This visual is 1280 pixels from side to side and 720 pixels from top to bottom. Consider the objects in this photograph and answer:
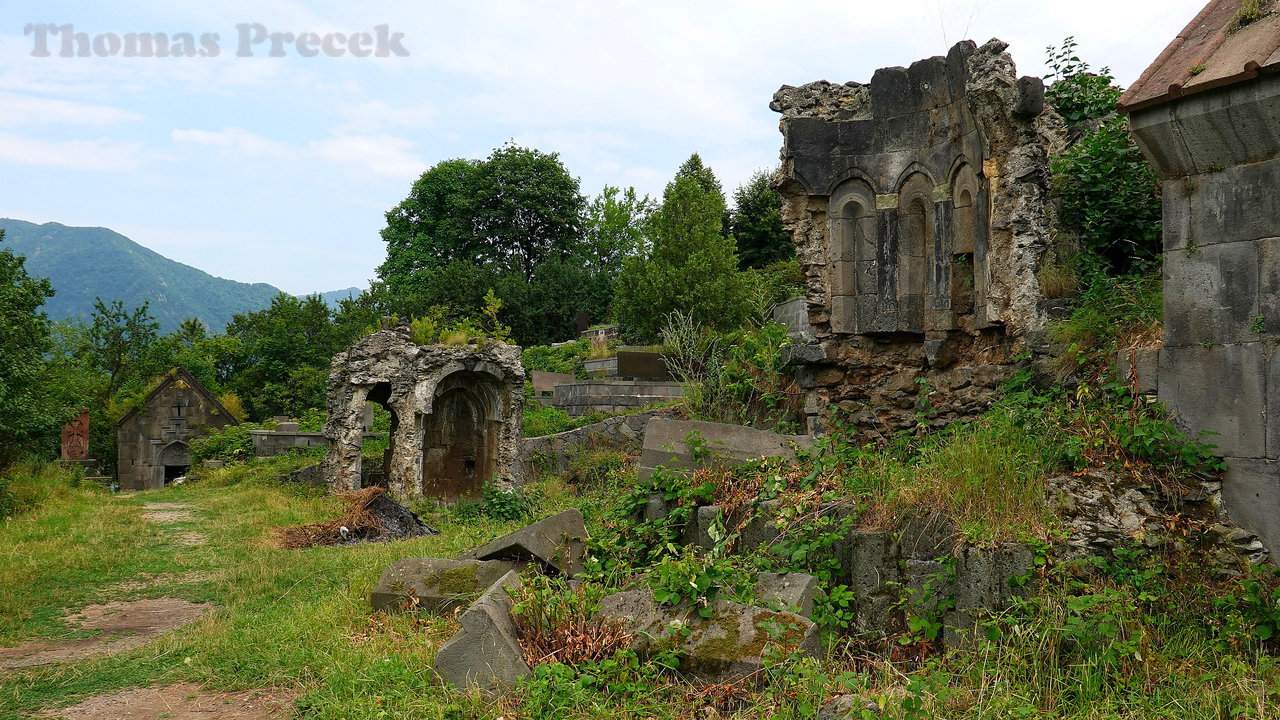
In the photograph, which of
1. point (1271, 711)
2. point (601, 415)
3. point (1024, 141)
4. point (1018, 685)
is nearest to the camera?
point (1271, 711)

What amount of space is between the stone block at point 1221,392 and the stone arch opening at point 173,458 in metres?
24.4

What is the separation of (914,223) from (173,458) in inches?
871

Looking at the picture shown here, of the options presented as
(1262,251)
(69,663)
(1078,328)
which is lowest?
(69,663)

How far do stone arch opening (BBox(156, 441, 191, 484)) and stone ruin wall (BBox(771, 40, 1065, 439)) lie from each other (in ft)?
66.6

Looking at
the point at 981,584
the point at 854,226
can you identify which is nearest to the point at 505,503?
the point at 854,226

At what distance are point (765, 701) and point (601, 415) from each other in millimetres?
13743

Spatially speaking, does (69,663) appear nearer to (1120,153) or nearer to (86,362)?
(1120,153)

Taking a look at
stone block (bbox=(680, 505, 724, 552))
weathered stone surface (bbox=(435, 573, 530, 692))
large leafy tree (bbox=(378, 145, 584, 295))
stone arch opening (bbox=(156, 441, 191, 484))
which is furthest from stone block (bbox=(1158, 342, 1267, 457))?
large leafy tree (bbox=(378, 145, 584, 295))

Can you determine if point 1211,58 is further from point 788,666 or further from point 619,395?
point 619,395

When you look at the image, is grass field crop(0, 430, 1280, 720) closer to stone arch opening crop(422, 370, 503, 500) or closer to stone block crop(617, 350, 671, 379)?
stone arch opening crop(422, 370, 503, 500)

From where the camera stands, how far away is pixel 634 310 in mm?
26281

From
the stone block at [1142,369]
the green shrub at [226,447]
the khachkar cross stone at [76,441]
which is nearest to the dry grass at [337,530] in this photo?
the stone block at [1142,369]

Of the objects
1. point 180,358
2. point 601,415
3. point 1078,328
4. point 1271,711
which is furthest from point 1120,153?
point 180,358

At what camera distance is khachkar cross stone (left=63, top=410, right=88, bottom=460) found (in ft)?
89.1
